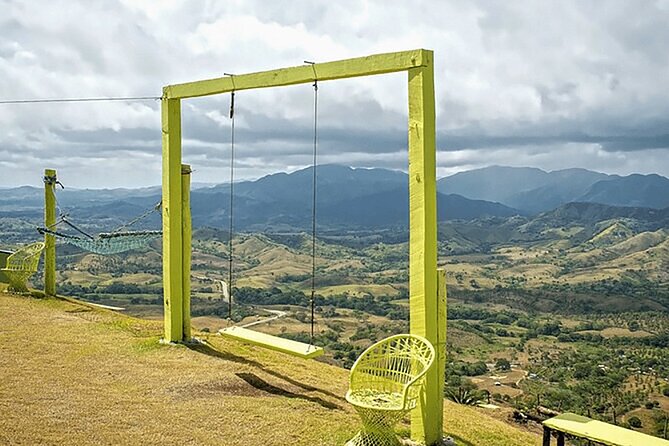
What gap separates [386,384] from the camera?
6.25m

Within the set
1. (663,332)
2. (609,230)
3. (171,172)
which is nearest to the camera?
(171,172)

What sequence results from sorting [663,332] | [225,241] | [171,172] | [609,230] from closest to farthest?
[171,172] → [663,332] → [225,241] → [609,230]

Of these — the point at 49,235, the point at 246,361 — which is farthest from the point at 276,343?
the point at 49,235

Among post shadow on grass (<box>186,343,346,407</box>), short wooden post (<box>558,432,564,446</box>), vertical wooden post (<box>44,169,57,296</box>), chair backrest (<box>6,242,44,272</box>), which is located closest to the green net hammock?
vertical wooden post (<box>44,169,57,296</box>)

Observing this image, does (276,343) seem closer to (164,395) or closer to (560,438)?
(164,395)

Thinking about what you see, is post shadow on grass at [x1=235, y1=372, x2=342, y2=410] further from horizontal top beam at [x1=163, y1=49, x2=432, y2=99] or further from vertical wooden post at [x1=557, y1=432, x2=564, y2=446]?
horizontal top beam at [x1=163, y1=49, x2=432, y2=99]

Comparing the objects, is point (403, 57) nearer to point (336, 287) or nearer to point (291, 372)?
point (291, 372)

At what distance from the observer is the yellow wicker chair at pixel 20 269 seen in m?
14.6

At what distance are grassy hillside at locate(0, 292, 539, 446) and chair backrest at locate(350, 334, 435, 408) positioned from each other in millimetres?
674

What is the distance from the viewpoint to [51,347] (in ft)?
31.6

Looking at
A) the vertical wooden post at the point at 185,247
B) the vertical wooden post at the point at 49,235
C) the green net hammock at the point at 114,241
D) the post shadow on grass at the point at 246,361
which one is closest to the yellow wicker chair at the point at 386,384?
the post shadow on grass at the point at 246,361

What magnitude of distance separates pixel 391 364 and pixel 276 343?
203 centimetres

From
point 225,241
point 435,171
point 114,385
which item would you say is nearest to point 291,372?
point 114,385

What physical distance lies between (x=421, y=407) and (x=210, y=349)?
4.81 metres
